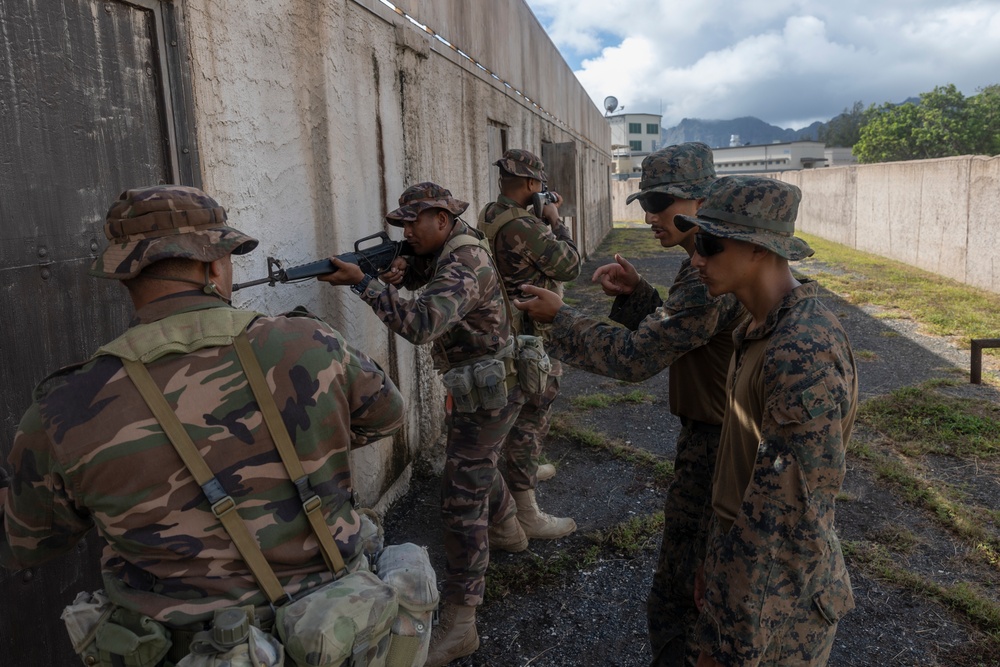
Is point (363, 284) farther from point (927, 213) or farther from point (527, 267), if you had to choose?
point (927, 213)

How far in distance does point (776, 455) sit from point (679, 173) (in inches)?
54.5

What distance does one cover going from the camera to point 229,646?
54.0 inches

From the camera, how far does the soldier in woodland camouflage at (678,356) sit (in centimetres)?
228

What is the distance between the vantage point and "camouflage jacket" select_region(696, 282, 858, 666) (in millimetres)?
1562

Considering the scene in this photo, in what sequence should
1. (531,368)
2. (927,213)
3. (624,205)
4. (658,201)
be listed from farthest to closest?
1. (624,205)
2. (927,213)
3. (531,368)
4. (658,201)

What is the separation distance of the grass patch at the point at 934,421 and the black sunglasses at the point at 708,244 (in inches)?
147

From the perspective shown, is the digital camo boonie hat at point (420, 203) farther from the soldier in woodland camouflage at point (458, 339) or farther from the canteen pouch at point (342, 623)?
the canteen pouch at point (342, 623)

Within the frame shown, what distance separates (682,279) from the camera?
230 cm

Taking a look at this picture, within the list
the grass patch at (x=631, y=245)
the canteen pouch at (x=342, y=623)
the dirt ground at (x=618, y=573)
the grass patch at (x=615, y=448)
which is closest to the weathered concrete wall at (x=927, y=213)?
the grass patch at (x=631, y=245)

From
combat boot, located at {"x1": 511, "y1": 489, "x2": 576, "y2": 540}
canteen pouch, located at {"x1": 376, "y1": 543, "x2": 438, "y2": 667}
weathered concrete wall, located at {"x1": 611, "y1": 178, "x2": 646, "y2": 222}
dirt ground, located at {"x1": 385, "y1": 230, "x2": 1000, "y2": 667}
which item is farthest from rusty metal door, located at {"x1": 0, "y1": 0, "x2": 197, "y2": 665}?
weathered concrete wall, located at {"x1": 611, "y1": 178, "x2": 646, "y2": 222}

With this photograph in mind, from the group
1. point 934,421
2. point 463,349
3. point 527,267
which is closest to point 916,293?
point 934,421

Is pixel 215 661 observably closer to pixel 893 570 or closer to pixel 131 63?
pixel 131 63

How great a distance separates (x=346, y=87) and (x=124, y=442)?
254 centimetres

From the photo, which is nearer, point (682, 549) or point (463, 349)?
point (682, 549)
